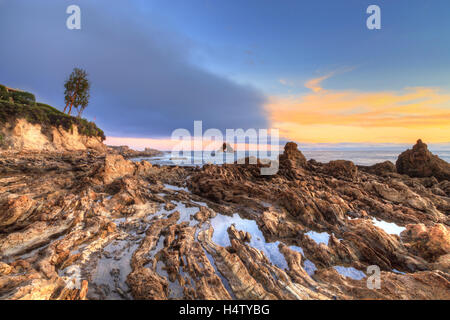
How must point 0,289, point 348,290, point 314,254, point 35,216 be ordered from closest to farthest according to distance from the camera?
1. point 0,289
2. point 348,290
3. point 314,254
4. point 35,216

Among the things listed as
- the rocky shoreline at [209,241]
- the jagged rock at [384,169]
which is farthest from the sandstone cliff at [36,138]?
the jagged rock at [384,169]

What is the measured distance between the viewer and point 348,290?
611cm

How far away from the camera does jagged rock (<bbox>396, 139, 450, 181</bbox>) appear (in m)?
24.8

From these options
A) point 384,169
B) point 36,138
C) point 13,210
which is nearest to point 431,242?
point 13,210

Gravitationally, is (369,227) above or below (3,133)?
below

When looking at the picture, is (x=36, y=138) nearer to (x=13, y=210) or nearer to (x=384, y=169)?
(x=13, y=210)

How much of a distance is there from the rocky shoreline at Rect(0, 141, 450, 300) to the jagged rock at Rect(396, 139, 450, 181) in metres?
15.2

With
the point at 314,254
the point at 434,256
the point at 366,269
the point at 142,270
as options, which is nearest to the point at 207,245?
the point at 142,270

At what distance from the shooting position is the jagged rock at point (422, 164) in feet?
81.3

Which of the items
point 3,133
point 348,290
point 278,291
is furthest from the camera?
point 3,133

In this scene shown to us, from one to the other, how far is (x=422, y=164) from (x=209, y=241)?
3815 cm
